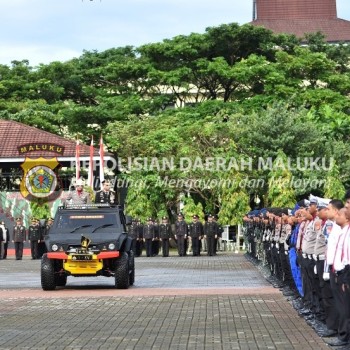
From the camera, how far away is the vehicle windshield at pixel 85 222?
26.0 metres

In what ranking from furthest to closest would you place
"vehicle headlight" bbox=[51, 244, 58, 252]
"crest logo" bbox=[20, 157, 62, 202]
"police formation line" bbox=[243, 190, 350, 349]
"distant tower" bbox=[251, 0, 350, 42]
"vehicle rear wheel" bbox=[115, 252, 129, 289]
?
"distant tower" bbox=[251, 0, 350, 42] → "crest logo" bbox=[20, 157, 62, 202] → "vehicle headlight" bbox=[51, 244, 58, 252] → "vehicle rear wheel" bbox=[115, 252, 129, 289] → "police formation line" bbox=[243, 190, 350, 349]

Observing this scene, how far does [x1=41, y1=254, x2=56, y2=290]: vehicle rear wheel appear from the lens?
24891 millimetres

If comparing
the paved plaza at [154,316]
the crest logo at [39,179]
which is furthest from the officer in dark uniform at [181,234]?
the paved plaza at [154,316]

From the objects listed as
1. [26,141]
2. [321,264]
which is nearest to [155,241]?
[26,141]

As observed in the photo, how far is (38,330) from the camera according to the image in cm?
1617

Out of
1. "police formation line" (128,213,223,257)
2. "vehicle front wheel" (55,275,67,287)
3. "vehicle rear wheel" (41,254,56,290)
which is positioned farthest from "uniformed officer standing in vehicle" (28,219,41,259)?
"vehicle rear wheel" (41,254,56,290)

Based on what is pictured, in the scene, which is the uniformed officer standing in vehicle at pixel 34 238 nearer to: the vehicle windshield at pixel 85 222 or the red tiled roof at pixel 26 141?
the red tiled roof at pixel 26 141

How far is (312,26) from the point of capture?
89688mm

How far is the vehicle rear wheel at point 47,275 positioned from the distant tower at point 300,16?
65.7 m

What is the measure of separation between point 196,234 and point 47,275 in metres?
26.4

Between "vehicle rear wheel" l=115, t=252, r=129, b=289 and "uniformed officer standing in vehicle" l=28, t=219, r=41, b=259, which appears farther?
"uniformed officer standing in vehicle" l=28, t=219, r=41, b=259

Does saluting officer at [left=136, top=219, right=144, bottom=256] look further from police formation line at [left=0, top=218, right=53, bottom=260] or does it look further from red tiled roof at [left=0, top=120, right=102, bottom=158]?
red tiled roof at [left=0, top=120, right=102, bottom=158]

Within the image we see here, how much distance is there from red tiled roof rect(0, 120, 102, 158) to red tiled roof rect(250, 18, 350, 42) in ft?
108

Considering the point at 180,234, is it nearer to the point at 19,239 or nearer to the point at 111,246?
the point at 19,239
